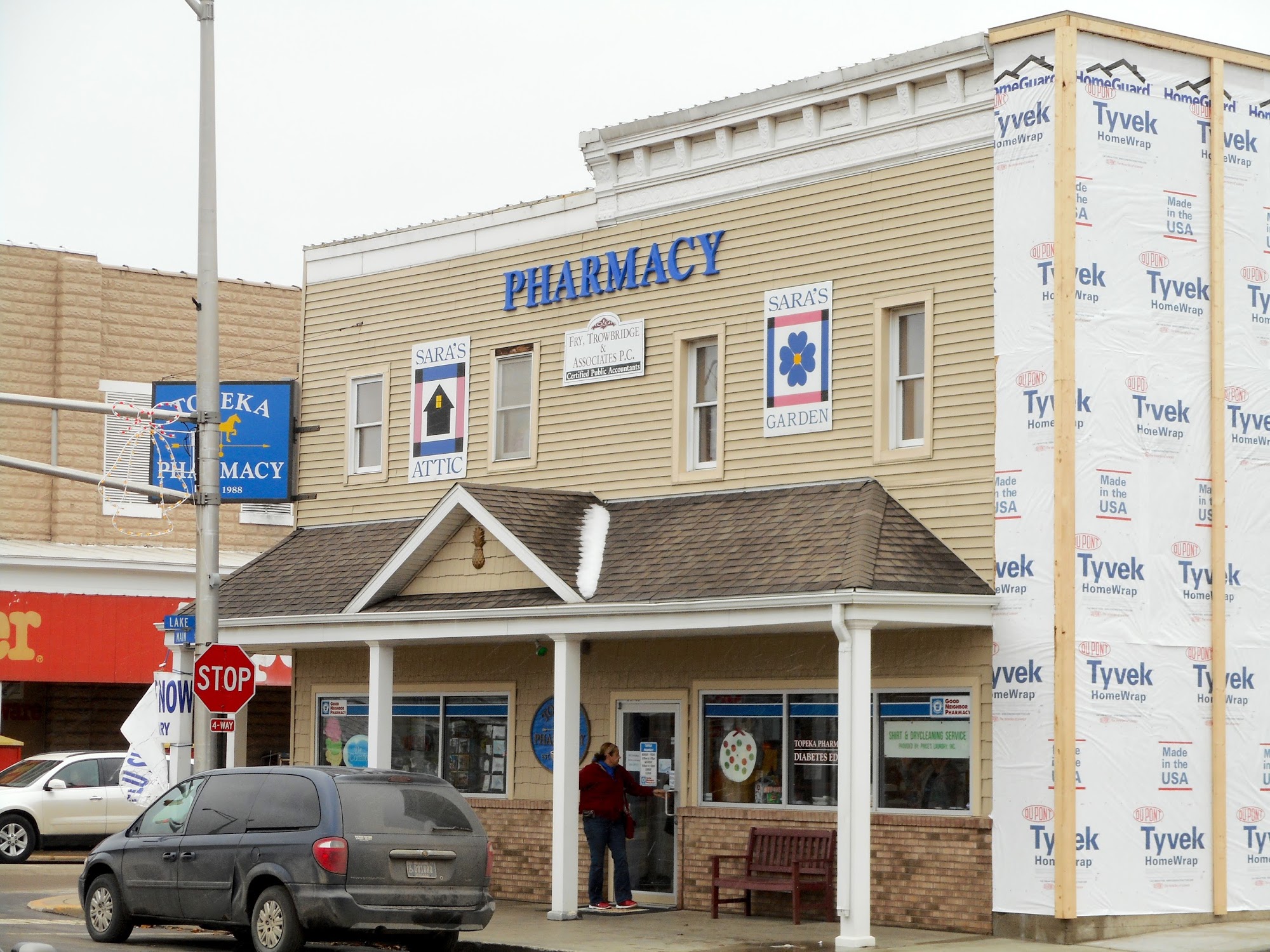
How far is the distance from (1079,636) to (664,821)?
18.1ft

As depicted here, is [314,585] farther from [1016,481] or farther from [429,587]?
[1016,481]

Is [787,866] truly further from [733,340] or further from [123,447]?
[123,447]

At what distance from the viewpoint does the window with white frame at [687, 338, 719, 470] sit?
20734 mm

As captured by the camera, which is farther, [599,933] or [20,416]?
[20,416]

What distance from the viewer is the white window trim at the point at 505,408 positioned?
2236 centimetres

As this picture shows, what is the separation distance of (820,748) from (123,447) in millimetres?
20304

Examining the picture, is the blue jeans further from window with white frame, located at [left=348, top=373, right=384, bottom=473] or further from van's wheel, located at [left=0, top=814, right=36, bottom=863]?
van's wheel, located at [left=0, top=814, right=36, bottom=863]

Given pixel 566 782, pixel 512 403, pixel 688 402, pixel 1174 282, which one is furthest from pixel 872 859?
pixel 512 403

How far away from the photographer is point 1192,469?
1791 centimetres

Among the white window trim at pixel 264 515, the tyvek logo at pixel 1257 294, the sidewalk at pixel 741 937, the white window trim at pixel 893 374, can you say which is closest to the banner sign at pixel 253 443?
the sidewalk at pixel 741 937

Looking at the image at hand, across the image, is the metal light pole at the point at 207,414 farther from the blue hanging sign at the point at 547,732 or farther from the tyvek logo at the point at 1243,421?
the tyvek logo at the point at 1243,421

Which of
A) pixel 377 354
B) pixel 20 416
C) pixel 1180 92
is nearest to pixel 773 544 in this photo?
pixel 1180 92

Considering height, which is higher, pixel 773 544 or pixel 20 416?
pixel 20 416

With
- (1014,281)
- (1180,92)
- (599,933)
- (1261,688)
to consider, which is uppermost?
(1180,92)
